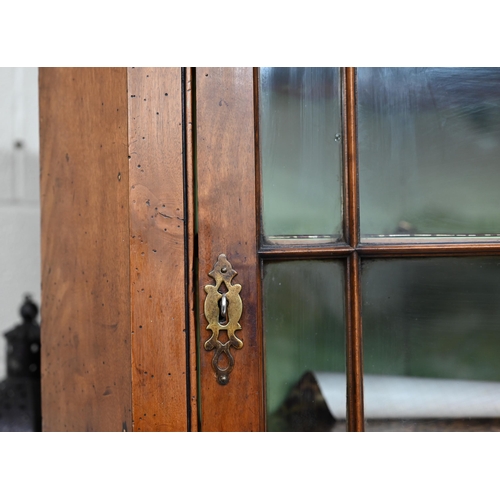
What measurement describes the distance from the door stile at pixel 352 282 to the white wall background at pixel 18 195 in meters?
0.53

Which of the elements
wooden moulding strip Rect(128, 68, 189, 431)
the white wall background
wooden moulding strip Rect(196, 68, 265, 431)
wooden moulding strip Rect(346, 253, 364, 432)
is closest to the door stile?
wooden moulding strip Rect(346, 253, 364, 432)

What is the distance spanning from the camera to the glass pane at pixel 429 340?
62 centimetres

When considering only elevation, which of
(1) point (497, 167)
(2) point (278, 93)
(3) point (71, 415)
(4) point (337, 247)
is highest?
(2) point (278, 93)

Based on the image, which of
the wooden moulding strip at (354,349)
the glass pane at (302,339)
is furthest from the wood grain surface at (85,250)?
the wooden moulding strip at (354,349)

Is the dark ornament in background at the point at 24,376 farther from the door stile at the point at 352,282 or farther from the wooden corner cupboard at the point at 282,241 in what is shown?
the door stile at the point at 352,282

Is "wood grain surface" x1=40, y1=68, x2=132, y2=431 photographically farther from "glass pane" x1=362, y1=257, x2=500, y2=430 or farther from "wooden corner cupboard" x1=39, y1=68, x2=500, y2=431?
→ "glass pane" x1=362, y1=257, x2=500, y2=430

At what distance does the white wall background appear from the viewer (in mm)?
710

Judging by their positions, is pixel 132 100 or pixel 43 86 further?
pixel 43 86

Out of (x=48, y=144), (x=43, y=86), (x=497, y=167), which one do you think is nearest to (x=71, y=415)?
(x=48, y=144)

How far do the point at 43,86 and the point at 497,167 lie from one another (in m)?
0.75

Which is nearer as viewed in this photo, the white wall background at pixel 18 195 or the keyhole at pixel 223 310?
the keyhole at pixel 223 310

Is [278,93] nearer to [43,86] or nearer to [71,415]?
[43,86]

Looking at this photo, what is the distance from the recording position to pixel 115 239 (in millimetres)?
615

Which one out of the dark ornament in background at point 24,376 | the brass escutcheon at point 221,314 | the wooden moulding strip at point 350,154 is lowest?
the dark ornament in background at point 24,376
